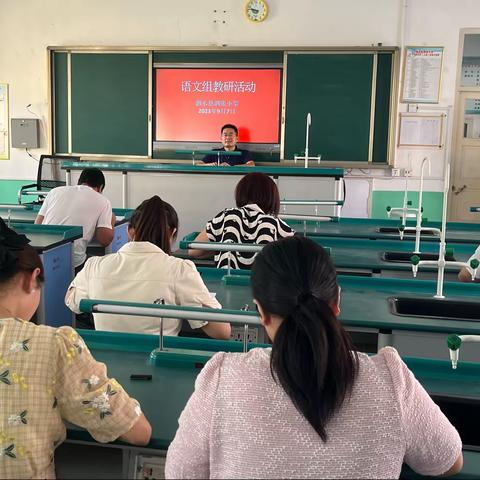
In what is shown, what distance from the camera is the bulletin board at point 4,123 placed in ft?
24.0

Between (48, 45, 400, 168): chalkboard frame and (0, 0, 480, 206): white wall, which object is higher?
(0, 0, 480, 206): white wall

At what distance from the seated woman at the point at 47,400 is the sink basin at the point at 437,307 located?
4.61 feet

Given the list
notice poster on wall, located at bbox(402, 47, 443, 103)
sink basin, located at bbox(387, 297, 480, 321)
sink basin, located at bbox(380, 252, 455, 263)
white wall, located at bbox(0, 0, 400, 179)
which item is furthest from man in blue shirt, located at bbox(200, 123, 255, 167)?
sink basin, located at bbox(387, 297, 480, 321)

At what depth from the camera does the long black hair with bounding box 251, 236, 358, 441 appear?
93cm

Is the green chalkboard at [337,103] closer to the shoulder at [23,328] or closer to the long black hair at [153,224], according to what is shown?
the long black hair at [153,224]

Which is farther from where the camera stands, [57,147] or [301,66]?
[57,147]

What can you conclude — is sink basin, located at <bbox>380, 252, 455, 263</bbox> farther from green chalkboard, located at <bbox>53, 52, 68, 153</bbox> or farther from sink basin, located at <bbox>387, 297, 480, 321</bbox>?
green chalkboard, located at <bbox>53, 52, 68, 153</bbox>

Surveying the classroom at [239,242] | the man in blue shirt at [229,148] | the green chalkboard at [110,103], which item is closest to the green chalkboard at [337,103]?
the classroom at [239,242]

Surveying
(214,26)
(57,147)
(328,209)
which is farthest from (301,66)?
(57,147)

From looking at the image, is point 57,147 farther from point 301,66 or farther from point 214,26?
point 301,66

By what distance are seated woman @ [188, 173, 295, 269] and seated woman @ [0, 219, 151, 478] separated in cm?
159

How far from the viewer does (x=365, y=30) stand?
644 centimetres

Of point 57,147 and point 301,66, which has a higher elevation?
point 301,66

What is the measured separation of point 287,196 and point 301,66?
246cm
